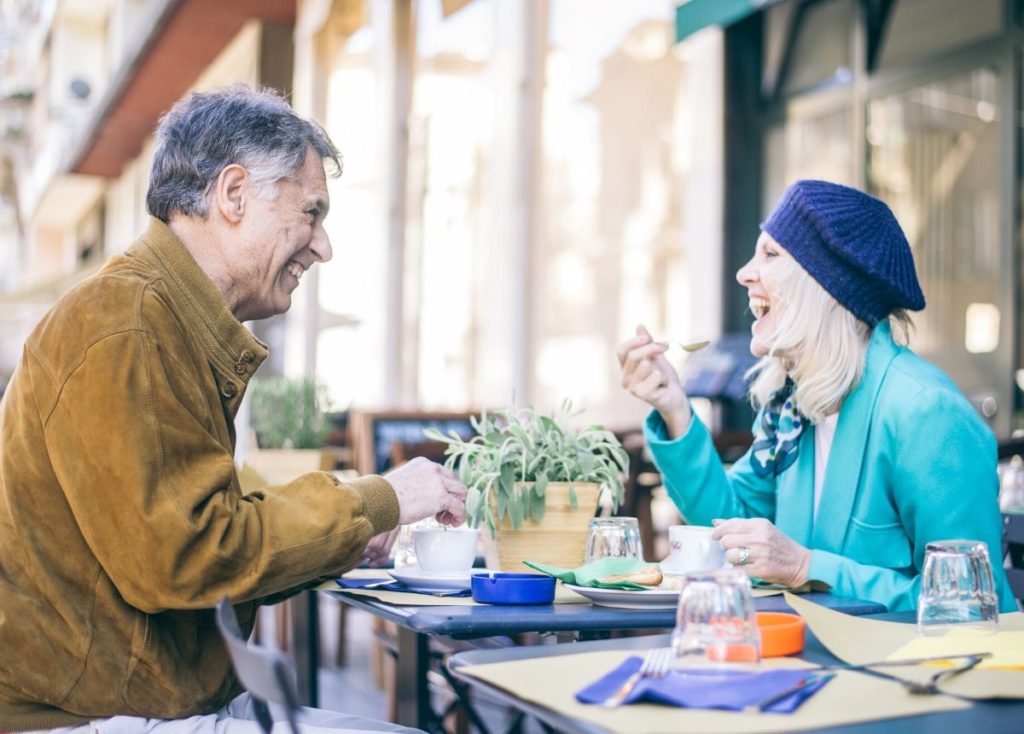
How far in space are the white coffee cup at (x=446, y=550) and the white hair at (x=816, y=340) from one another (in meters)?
0.70

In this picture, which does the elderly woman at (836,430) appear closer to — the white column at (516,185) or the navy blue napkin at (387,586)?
the navy blue napkin at (387,586)

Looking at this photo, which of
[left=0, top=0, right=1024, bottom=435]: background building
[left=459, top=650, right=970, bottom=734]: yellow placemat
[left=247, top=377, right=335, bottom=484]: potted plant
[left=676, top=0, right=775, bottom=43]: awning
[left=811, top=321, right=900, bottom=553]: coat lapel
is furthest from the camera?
[left=0, top=0, right=1024, bottom=435]: background building

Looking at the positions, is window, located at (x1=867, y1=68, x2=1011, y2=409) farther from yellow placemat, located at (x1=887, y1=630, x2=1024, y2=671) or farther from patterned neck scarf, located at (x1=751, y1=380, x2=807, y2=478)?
yellow placemat, located at (x1=887, y1=630, x2=1024, y2=671)

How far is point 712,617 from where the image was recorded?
135 centimetres

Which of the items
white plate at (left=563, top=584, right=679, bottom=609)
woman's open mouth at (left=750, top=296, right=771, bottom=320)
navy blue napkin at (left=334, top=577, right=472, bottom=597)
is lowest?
navy blue napkin at (left=334, top=577, right=472, bottom=597)

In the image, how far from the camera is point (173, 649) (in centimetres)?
172

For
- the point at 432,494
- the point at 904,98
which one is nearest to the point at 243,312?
the point at 432,494

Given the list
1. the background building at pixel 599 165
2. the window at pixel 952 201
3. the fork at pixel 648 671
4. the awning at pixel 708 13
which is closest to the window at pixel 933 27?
the background building at pixel 599 165

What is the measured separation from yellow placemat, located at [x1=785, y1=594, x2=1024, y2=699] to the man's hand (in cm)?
60

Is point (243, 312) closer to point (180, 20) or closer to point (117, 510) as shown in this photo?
point (117, 510)

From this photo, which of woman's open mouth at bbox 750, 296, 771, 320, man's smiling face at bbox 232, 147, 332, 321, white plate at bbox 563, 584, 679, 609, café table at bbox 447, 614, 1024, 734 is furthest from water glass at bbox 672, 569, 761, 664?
woman's open mouth at bbox 750, 296, 771, 320

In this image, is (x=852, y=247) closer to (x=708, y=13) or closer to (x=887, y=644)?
(x=887, y=644)

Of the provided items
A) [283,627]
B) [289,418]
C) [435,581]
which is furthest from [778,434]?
[283,627]

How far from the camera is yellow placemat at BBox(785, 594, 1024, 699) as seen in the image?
4.26 ft
